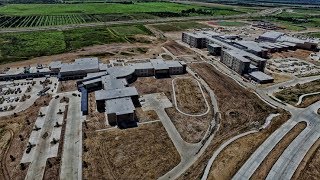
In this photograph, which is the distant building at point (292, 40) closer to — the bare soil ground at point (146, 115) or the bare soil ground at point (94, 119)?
the bare soil ground at point (146, 115)

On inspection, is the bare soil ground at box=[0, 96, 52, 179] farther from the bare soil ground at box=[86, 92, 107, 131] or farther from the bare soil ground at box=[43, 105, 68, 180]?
the bare soil ground at box=[86, 92, 107, 131]

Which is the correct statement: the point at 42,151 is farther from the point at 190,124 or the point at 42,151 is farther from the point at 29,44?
the point at 29,44

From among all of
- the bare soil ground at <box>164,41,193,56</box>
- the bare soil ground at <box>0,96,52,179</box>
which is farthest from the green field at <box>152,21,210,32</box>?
the bare soil ground at <box>0,96,52,179</box>

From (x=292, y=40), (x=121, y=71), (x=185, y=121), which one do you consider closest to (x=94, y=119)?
(x=185, y=121)

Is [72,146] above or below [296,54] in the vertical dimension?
below

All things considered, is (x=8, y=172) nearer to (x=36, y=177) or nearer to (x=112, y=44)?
(x=36, y=177)

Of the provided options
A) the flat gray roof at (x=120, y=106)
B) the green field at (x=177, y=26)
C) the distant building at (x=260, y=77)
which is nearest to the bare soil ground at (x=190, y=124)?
the flat gray roof at (x=120, y=106)
